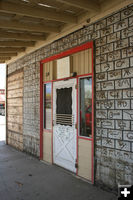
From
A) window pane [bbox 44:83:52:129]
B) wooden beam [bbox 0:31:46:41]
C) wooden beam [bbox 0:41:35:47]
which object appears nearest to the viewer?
wooden beam [bbox 0:31:46:41]

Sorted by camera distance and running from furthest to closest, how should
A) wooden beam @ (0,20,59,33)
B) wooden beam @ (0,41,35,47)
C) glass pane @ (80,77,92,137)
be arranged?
wooden beam @ (0,41,35,47) → wooden beam @ (0,20,59,33) → glass pane @ (80,77,92,137)

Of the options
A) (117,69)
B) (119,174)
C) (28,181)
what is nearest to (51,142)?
(28,181)

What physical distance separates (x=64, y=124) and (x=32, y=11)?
8.73 ft

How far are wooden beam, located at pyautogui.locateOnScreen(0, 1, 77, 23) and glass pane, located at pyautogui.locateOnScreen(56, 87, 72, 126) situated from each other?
5.23 ft

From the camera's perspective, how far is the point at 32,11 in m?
3.87

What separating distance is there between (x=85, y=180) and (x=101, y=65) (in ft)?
7.93

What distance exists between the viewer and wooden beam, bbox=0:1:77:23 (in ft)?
12.0

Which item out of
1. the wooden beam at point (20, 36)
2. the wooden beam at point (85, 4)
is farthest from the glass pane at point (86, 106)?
the wooden beam at point (20, 36)

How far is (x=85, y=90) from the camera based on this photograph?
4406 mm

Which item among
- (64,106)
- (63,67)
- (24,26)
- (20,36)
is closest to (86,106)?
A: (64,106)

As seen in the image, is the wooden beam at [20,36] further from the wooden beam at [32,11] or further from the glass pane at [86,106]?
the glass pane at [86,106]

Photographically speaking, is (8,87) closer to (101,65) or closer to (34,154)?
(34,154)

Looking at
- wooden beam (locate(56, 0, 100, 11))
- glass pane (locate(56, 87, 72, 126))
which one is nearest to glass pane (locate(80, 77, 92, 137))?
glass pane (locate(56, 87, 72, 126))

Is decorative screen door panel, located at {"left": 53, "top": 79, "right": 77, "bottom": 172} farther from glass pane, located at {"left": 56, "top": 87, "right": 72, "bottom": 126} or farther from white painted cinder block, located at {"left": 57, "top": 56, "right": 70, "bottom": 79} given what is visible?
white painted cinder block, located at {"left": 57, "top": 56, "right": 70, "bottom": 79}
